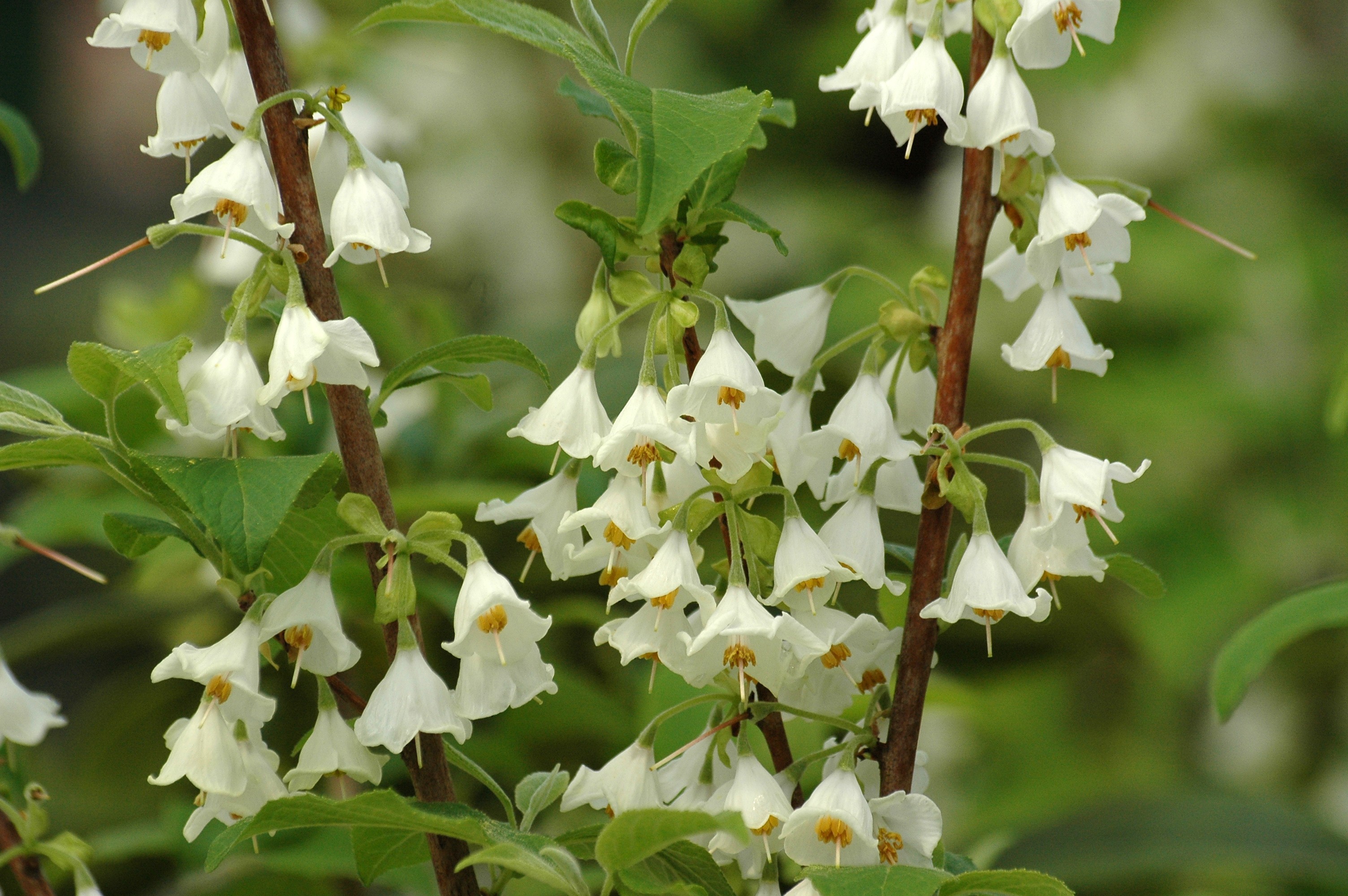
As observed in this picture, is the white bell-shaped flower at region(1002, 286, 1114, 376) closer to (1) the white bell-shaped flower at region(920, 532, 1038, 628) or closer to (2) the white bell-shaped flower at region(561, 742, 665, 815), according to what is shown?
(1) the white bell-shaped flower at region(920, 532, 1038, 628)

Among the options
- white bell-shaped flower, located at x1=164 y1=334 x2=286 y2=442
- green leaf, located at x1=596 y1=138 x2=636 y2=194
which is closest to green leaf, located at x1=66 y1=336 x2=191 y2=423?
white bell-shaped flower, located at x1=164 y1=334 x2=286 y2=442

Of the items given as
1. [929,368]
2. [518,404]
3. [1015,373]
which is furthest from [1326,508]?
[929,368]

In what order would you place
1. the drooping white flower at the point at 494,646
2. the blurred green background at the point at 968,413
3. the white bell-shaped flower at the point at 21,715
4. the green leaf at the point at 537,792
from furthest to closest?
the blurred green background at the point at 968,413, the white bell-shaped flower at the point at 21,715, the green leaf at the point at 537,792, the drooping white flower at the point at 494,646

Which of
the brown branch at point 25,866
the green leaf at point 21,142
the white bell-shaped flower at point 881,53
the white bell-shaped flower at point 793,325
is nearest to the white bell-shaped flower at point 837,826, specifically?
the white bell-shaped flower at point 793,325

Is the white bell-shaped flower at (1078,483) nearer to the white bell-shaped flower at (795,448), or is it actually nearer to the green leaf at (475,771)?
the white bell-shaped flower at (795,448)

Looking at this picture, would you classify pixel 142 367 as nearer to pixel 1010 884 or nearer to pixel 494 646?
pixel 494 646
